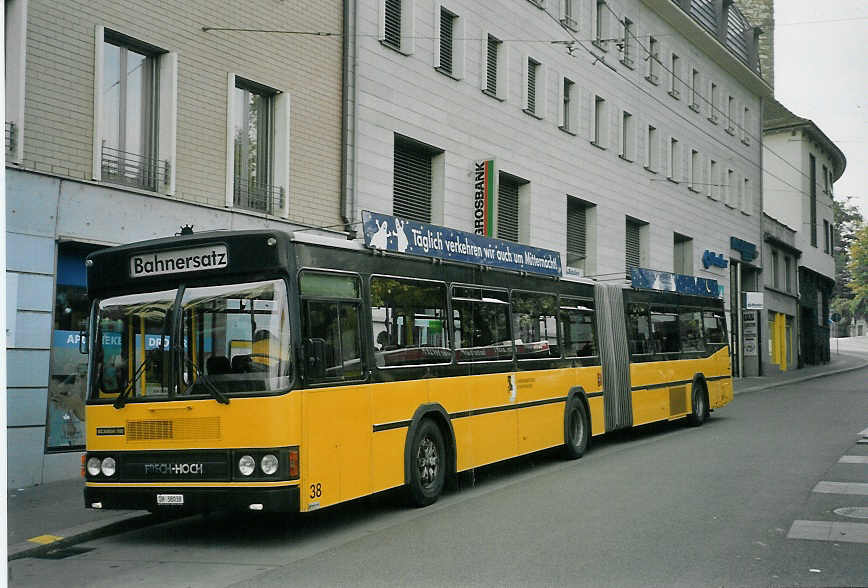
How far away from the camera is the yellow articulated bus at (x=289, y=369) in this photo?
841 cm

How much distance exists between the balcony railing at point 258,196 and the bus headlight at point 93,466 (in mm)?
7676

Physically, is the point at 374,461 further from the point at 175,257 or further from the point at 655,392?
the point at 655,392

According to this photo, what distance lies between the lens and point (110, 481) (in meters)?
8.84

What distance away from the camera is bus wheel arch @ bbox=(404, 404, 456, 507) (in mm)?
10266

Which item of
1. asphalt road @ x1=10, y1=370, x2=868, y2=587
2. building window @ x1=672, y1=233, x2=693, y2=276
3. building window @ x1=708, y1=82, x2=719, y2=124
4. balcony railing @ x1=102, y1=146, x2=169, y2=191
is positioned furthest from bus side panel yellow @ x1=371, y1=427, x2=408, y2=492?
building window @ x1=708, y1=82, x2=719, y2=124

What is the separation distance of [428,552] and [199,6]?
33.7ft

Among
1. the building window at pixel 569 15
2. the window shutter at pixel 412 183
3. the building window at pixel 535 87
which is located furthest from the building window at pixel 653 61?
the window shutter at pixel 412 183

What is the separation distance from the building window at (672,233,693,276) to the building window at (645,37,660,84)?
6.24 metres

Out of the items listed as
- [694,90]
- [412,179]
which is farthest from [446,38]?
[694,90]

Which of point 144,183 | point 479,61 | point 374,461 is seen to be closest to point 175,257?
point 374,461

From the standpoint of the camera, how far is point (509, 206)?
25.2 metres

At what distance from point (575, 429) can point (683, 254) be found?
24.6 m

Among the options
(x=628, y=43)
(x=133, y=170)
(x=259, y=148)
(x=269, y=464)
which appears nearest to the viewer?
(x=269, y=464)

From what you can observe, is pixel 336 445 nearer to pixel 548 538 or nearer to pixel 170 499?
pixel 170 499
